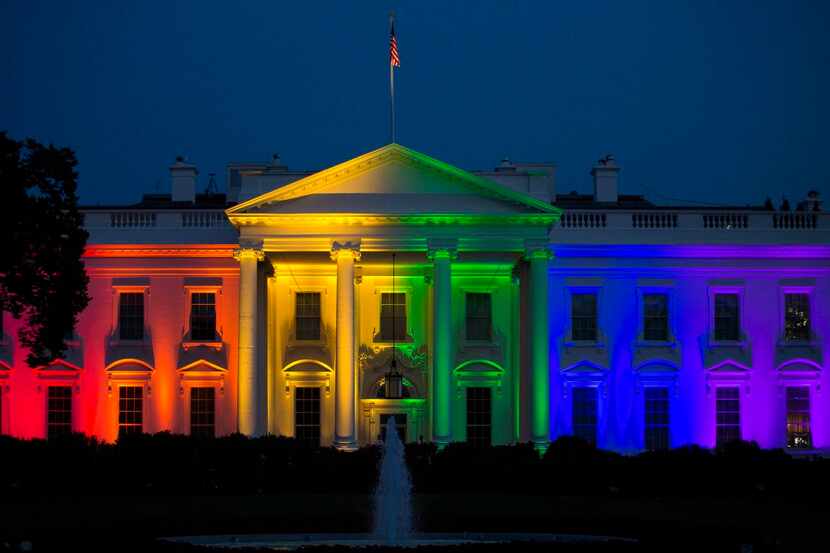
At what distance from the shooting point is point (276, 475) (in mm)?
32562

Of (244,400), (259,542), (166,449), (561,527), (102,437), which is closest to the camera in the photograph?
(259,542)

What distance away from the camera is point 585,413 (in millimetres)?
41844

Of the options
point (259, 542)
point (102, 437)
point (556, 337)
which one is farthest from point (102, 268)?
point (259, 542)

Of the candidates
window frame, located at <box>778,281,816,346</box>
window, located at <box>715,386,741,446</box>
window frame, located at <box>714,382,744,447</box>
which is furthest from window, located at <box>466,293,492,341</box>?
window frame, located at <box>778,281,816,346</box>

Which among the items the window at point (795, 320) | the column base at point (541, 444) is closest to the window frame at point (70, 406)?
the column base at point (541, 444)

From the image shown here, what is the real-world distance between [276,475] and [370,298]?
433 inches

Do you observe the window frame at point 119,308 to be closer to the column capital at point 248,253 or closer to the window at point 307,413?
the column capital at point 248,253

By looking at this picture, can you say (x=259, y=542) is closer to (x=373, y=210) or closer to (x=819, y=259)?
(x=373, y=210)

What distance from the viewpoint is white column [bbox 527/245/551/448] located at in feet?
124

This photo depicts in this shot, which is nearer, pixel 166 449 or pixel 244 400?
pixel 166 449

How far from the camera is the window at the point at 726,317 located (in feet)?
139

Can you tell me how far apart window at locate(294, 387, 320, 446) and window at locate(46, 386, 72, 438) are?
794 cm

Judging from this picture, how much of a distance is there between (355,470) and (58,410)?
47.0ft

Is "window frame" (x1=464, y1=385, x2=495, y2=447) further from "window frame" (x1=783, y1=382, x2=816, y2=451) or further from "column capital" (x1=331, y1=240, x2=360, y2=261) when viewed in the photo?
"window frame" (x1=783, y1=382, x2=816, y2=451)
